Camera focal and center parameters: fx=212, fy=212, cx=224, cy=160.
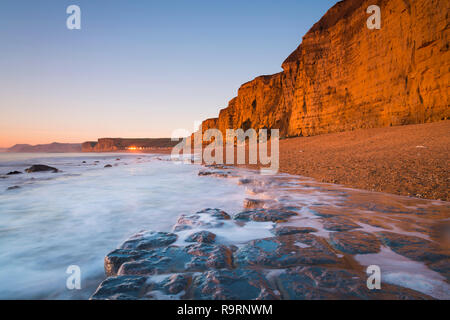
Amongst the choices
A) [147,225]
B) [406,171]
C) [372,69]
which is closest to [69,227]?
[147,225]

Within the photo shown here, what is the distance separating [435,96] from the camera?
9062 mm

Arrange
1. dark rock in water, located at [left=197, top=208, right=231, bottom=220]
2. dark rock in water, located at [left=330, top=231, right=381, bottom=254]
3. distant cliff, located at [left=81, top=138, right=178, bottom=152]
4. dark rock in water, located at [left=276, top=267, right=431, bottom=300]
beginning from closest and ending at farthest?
dark rock in water, located at [left=276, top=267, right=431, bottom=300], dark rock in water, located at [left=330, top=231, right=381, bottom=254], dark rock in water, located at [left=197, top=208, right=231, bottom=220], distant cliff, located at [left=81, top=138, right=178, bottom=152]

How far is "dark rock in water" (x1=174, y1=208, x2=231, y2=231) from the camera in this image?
8.17ft

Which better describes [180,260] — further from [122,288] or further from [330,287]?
[330,287]

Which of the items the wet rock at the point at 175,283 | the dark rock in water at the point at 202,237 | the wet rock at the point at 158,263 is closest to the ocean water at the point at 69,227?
the wet rock at the point at 158,263

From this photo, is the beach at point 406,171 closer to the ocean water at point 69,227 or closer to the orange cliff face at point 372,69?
the ocean water at point 69,227

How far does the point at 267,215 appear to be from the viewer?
8.77 feet

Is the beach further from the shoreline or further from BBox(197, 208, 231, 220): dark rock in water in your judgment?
BBox(197, 208, 231, 220): dark rock in water

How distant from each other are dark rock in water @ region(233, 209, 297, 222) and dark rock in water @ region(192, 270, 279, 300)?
1.23 meters

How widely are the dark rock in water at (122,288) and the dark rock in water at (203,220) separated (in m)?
1.07

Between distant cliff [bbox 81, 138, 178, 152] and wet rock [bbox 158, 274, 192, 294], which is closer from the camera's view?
wet rock [bbox 158, 274, 192, 294]

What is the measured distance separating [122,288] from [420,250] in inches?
85.4

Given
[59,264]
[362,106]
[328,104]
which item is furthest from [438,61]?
[59,264]

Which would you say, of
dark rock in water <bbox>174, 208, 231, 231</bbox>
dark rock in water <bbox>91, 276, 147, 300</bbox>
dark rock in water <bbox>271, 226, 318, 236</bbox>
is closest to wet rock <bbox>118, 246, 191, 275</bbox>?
dark rock in water <bbox>91, 276, 147, 300</bbox>
